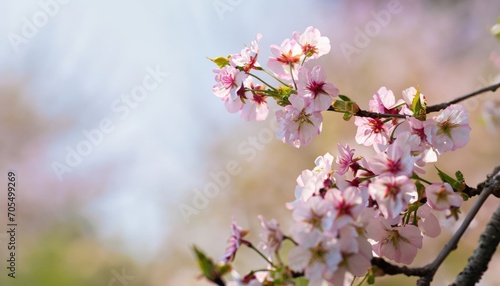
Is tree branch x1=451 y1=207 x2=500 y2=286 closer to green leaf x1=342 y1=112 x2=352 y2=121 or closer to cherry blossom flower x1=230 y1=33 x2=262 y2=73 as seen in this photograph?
green leaf x1=342 y1=112 x2=352 y2=121

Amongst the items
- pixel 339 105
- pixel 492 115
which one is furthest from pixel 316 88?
pixel 492 115

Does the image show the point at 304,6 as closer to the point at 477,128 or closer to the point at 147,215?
the point at 477,128

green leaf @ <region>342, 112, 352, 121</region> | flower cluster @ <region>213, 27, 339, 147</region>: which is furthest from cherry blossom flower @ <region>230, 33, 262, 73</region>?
green leaf @ <region>342, 112, 352, 121</region>

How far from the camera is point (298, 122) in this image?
56cm

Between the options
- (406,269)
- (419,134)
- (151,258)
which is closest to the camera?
(406,269)

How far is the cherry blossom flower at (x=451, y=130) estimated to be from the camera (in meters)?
0.52

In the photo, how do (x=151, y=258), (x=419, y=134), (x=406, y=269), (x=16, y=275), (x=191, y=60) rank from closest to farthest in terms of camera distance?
(x=406, y=269) < (x=419, y=134) < (x=16, y=275) < (x=151, y=258) < (x=191, y=60)

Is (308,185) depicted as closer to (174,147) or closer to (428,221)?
(428,221)

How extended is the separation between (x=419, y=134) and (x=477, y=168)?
1.10 meters

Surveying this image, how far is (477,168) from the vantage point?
1.51 meters

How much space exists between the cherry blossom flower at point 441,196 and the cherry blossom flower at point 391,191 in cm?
4

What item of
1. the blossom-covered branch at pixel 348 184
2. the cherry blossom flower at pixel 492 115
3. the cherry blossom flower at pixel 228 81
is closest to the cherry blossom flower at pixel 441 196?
the blossom-covered branch at pixel 348 184

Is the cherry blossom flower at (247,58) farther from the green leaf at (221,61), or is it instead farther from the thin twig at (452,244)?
the thin twig at (452,244)

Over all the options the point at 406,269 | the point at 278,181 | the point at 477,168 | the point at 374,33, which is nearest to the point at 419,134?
the point at 406,269
